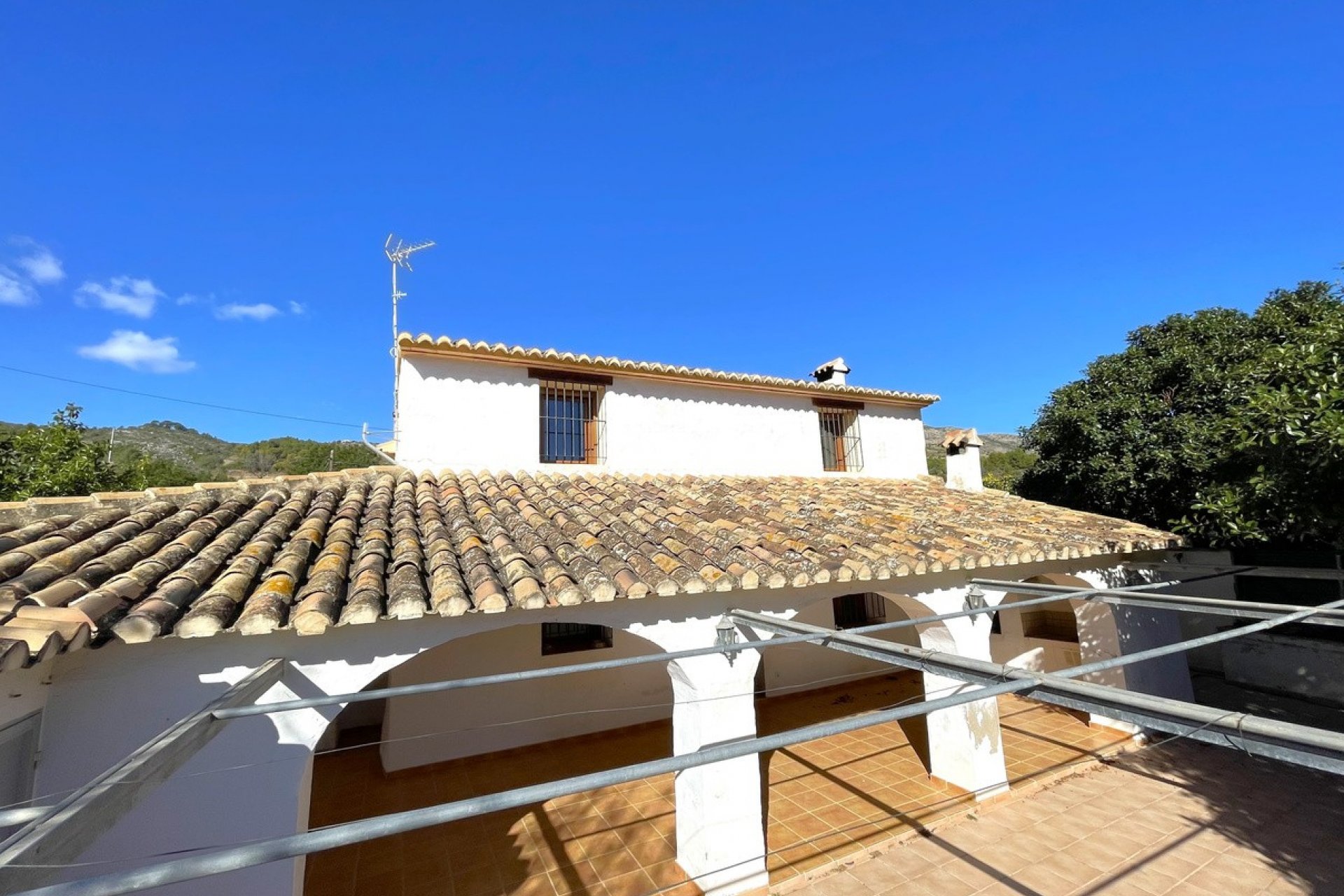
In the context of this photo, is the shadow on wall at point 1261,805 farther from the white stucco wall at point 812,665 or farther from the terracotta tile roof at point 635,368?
the terracotta tile roof at point 635,368

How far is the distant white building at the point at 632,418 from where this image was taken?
8977mm

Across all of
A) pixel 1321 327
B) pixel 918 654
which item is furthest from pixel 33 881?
pixel 1321 327

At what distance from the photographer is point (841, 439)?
508 inches

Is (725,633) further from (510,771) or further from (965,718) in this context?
(510,771)

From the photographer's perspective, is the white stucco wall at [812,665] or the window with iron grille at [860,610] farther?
the window with iron grille at [860,610]

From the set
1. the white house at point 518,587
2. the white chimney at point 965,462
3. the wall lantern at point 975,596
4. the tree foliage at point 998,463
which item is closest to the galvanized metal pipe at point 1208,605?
the wall lantern at point 975,596

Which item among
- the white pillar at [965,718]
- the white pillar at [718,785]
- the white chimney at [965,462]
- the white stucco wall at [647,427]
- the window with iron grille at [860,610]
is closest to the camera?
the white pillar at [718,785]

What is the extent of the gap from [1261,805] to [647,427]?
996cm

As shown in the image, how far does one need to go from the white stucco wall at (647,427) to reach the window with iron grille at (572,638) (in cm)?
280

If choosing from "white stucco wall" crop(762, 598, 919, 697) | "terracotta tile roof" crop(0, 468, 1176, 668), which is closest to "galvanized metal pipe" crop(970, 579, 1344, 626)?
"terracotta tile roof" crop(0, 468, 1176, 668)

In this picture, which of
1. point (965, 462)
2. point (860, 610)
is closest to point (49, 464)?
point (860, 610)

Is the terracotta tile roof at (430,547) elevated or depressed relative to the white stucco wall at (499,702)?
elevated

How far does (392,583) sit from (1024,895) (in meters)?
6.71

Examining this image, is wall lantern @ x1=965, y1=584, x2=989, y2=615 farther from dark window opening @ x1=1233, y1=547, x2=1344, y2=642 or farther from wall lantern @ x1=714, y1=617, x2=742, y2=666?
dark window opening @ x1=1233, y1=547, x2=1344, y2=642
